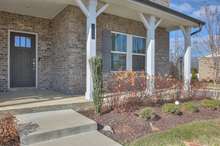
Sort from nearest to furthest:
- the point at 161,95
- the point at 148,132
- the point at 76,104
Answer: the point at 148,132 → the point at 76,104 → the point at 161,95

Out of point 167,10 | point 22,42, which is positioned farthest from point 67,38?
point 167,10

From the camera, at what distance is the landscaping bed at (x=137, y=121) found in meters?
4.43

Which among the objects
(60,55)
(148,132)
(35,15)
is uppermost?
(35,15)

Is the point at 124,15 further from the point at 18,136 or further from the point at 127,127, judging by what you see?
the point at 18,136

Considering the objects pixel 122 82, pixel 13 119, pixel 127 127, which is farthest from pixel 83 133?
pixel 122 82

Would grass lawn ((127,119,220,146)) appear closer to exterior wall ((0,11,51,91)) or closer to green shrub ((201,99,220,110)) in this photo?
green shrub ((201,99,220,110))

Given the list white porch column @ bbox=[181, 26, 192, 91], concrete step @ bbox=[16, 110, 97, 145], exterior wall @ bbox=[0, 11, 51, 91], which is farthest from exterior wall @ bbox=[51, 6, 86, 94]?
white porch column @ bbox=[181, 26, 192, 91]

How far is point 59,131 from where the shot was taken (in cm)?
394

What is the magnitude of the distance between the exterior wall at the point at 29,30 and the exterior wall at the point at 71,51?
31.8 inches

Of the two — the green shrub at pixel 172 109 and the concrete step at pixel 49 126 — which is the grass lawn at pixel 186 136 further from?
the concrete step at pixel 49 126

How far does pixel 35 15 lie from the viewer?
8469 millimetres

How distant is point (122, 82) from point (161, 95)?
155 cm

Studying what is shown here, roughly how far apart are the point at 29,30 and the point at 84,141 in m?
6.07

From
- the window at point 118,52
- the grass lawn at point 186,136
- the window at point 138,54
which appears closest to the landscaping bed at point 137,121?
the grass lawn at point 186,136
